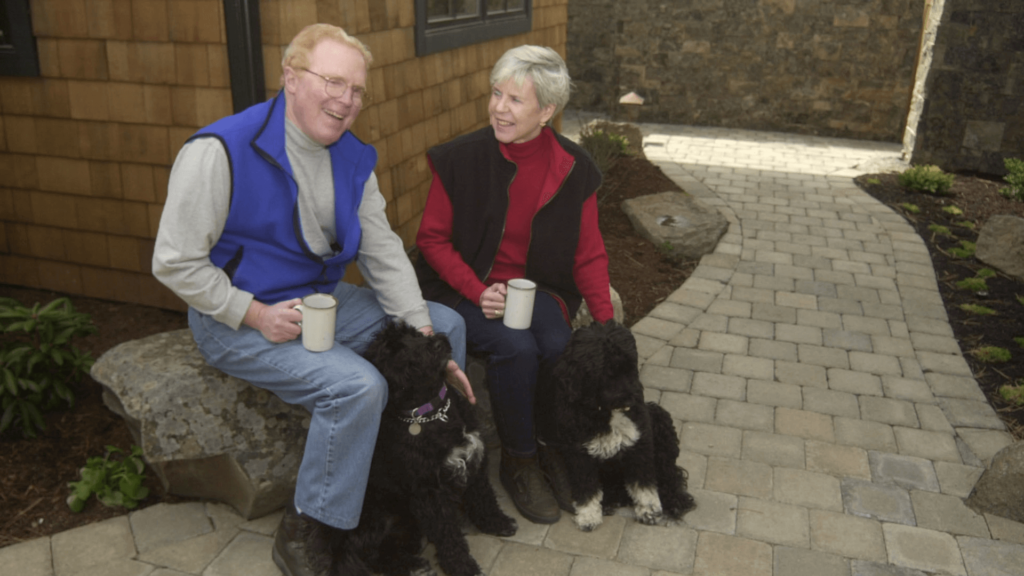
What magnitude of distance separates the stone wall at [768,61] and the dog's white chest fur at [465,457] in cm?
1018

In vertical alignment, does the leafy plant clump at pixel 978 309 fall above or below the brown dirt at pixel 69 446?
below

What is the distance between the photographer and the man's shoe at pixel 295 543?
2.71 m

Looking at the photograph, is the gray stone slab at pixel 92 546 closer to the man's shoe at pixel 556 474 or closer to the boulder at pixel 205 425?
the boulder at pixel 205 425

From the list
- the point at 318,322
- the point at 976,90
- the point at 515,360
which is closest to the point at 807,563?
the point at 515,360

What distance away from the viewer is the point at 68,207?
451 cm

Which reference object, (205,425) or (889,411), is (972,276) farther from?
(205,425)

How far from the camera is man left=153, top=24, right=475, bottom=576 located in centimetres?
255

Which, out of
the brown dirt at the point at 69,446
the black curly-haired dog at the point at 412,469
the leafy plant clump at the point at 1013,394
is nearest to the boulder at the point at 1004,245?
the leafy plant clump at the point at 1013,394

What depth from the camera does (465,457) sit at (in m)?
2.68

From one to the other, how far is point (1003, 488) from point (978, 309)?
266 centimetres

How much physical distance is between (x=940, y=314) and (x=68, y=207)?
5.52 m

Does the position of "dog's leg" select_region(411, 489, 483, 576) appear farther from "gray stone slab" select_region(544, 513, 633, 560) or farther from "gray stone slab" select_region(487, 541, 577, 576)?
"gray stone slab" select_region(544, 513, 633, 560)

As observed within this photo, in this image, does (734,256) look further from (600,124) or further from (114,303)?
(114,303)

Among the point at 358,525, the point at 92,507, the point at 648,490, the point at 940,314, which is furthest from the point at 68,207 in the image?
the point at 940,314
